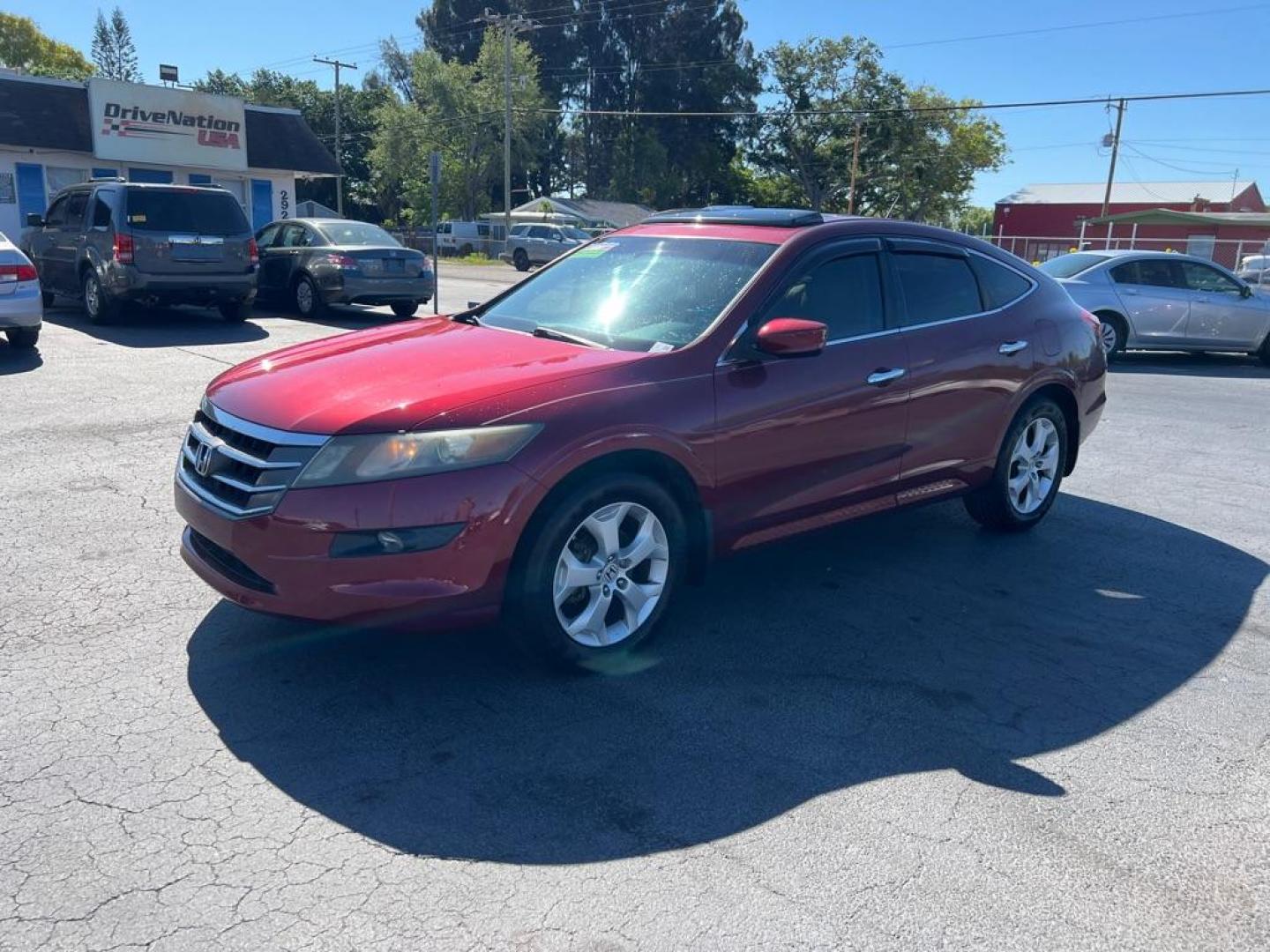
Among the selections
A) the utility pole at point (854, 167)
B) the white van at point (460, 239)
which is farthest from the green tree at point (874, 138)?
the white van at point (460, 239)

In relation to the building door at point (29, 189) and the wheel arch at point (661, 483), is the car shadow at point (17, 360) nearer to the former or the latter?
the wheel arch at point (661, 483)

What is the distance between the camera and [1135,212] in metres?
56.0

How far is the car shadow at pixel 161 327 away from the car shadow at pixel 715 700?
915cm

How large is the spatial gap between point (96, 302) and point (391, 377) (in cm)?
1161

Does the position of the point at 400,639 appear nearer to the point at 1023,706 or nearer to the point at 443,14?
the point at 1023,706

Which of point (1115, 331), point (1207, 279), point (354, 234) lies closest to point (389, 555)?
point (1115, 331)

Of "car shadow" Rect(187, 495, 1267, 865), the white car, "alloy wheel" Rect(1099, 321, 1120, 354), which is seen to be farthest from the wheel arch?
"alloy wheel" Rect(1099, 321, 1120, 354)

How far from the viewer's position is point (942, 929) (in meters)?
2.64

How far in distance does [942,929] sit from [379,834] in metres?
1.56

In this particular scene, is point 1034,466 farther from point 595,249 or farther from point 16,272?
point 16,272

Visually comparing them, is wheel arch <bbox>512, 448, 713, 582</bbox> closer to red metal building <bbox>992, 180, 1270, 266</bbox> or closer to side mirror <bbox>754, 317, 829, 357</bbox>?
side mirror <bbox>754, 317, 829, 357</bbox>

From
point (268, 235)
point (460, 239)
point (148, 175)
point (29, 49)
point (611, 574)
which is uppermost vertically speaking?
point (29, 49)

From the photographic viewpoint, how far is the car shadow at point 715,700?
313 centimetres

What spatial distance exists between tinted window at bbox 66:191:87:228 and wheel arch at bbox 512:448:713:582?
1255 centimetres
